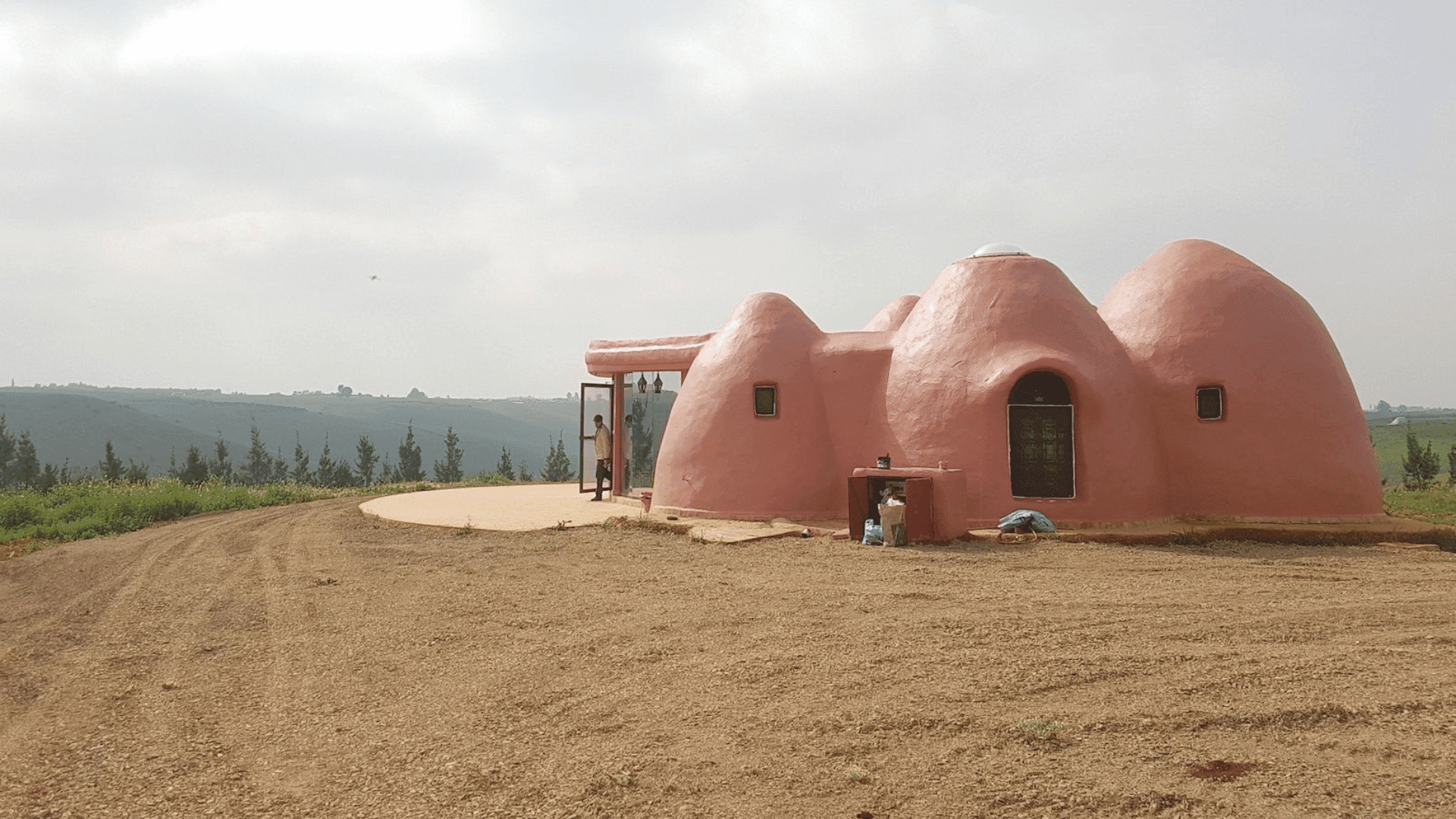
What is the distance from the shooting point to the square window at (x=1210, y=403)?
10.6 meters

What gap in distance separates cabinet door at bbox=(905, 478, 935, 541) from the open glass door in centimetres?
806

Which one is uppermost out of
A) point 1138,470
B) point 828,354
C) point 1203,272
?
point 1203,272

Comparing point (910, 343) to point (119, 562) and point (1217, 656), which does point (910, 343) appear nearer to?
point (1217, 656)

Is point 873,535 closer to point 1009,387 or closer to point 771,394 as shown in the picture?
point 1009,387

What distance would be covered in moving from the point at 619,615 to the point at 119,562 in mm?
7819

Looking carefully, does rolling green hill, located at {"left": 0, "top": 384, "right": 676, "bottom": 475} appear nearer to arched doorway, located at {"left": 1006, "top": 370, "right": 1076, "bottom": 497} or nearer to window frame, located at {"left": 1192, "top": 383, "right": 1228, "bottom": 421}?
arched doorway, located at {"left": 1006, "top": 370, "right": 1076, "bottom": 497}

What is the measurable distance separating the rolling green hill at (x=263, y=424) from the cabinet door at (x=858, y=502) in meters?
43.6

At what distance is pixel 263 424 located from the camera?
122312 millimetres

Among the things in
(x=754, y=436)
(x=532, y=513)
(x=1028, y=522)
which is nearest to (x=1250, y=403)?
(x=1028, y=522)

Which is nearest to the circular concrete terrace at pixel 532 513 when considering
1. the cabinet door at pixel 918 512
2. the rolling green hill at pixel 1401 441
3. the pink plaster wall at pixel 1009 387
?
the cabinet door at pixel 918 512

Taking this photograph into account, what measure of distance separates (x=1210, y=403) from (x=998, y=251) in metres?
3.86

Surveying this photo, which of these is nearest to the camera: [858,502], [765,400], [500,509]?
[858,502]

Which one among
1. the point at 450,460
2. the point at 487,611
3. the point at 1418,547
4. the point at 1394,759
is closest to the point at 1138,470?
the point at 1418,547

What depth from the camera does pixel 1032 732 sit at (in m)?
3.68
